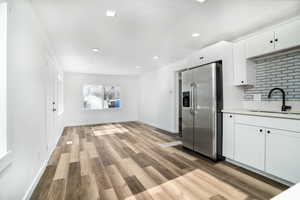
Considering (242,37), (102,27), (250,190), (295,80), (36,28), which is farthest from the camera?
(242,37)

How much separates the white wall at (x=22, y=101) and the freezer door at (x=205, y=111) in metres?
2.95

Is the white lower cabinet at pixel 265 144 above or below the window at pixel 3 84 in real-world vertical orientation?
below

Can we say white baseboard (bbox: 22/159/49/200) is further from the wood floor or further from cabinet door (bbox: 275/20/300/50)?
cabinet door (bbox: 275/20/300/50)

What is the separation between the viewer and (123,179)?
2104 mm

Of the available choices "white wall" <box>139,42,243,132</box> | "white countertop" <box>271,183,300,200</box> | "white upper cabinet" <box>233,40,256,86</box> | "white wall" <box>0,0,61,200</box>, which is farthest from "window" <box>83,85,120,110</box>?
"white countertop" <box>271,183,300,200</box>

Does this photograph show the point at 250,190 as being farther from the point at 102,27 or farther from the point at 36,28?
the point at 36,28

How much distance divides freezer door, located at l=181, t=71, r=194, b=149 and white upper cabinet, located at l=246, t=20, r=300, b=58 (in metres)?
1.23

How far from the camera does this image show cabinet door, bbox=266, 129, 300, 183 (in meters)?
1.79

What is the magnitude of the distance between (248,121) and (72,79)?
6.73 m

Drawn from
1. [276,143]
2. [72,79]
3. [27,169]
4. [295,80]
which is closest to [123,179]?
[27,169]

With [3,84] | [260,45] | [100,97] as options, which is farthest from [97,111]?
[260,45]

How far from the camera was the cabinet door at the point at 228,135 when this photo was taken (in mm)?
2547

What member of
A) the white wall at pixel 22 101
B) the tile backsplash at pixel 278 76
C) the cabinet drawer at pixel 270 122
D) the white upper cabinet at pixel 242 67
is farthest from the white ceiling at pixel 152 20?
the cabinet drawer at pixel 270 122

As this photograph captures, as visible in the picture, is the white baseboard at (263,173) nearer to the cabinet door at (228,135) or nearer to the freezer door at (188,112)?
the cabinet door at (228,135)
